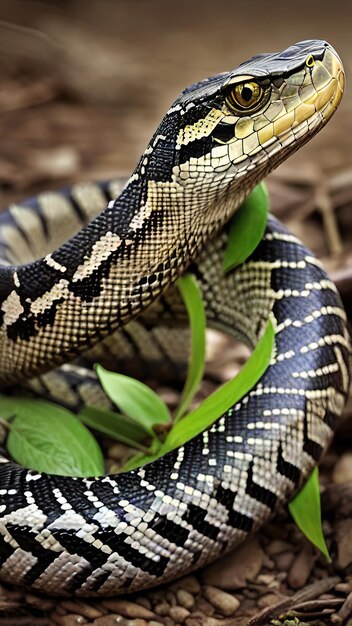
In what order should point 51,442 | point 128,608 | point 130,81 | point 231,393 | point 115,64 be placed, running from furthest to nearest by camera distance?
point 115,64, point 130,81, point 51,442, point 231,393, point 128,608

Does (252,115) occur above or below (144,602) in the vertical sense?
above

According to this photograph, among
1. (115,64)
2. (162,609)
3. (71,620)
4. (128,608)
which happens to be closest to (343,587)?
(162,609)

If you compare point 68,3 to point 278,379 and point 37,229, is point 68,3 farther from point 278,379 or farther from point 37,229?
point 278,379

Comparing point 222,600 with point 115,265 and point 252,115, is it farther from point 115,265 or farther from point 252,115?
point 252,115

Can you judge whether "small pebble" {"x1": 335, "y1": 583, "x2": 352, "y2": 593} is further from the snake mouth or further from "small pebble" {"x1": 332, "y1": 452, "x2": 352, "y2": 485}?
the snake mouth

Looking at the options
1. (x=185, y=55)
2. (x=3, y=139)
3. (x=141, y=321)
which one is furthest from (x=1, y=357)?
(x=185, y=55)
